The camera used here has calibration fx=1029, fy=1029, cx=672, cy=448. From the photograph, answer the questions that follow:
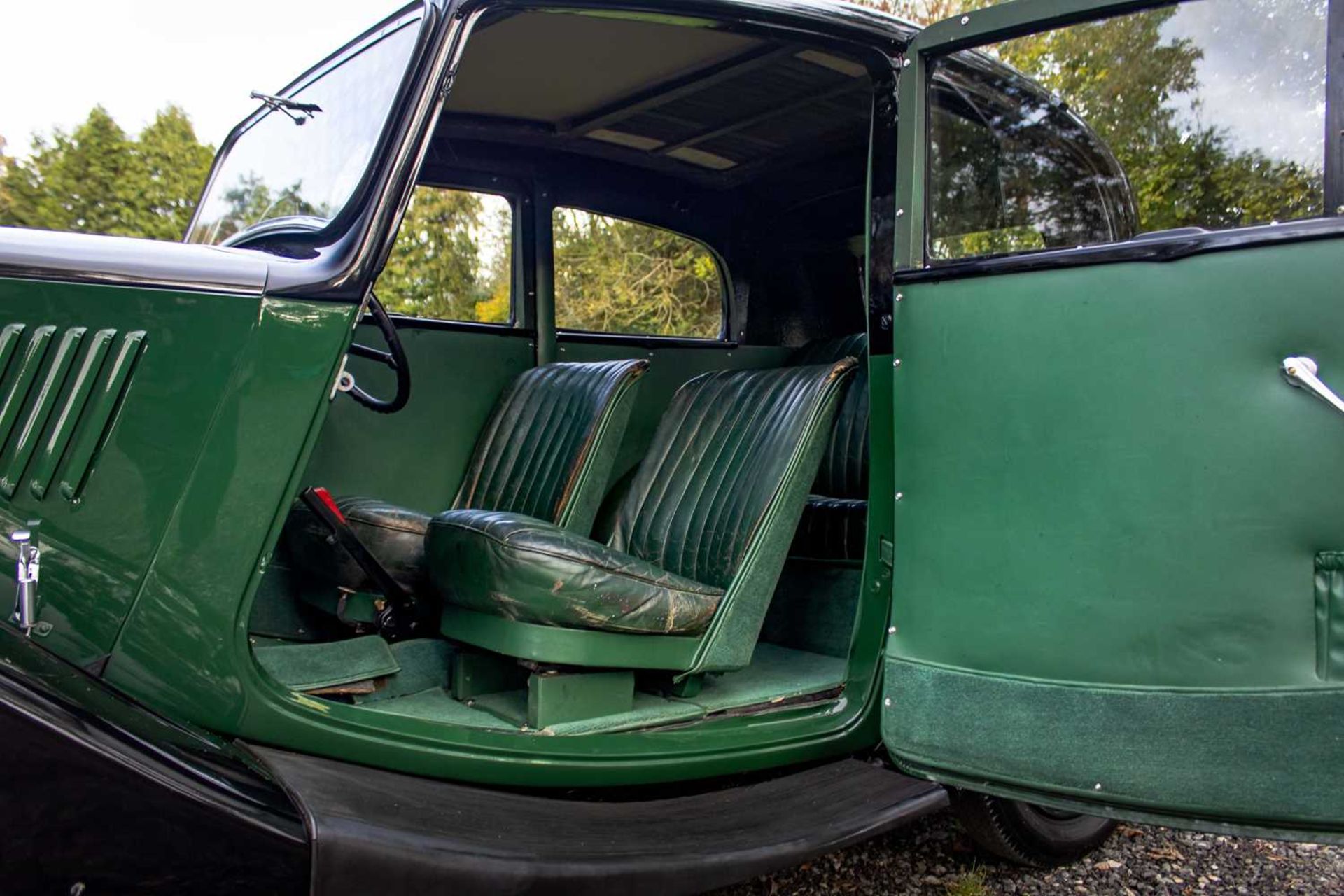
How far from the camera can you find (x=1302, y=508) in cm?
165

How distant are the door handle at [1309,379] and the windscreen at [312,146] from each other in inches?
67.1

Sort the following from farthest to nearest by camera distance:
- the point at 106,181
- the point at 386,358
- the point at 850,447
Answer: the point at 106,181
the point at 850,447
the point at 386,358

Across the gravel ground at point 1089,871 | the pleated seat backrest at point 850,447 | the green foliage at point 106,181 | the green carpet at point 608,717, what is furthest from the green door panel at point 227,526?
the green foliage at point 106,181

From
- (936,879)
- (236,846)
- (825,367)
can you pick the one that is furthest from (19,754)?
(936,879)

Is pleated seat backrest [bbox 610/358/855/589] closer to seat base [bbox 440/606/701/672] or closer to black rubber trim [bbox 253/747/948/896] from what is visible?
seat base [bbox 440/606/701/672]

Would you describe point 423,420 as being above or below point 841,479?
above

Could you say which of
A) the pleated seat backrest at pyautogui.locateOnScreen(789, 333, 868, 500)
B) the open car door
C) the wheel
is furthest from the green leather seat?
the wheel

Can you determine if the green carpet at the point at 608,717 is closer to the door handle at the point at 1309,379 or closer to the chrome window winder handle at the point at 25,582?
the chrome window winder handle at the point at 25,582

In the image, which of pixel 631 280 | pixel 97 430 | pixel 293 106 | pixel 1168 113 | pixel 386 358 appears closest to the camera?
pixel 97 430

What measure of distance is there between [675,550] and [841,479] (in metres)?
0.92

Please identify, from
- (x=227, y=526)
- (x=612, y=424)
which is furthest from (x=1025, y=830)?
(x=227, y=526)

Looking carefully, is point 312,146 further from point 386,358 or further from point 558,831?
point 558,831

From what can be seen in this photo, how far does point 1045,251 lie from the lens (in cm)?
192

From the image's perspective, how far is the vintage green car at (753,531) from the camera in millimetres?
1631
